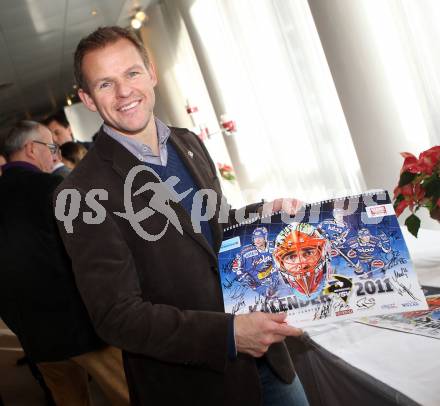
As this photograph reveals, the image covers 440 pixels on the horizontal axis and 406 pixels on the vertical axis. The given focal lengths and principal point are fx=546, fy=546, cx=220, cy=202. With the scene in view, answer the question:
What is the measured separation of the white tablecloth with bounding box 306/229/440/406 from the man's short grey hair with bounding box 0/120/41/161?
1786mm

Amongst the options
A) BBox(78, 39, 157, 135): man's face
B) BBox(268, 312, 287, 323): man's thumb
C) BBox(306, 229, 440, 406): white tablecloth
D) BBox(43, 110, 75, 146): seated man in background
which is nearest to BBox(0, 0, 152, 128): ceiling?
BBox(43, 110, 75, 146): seated man in background

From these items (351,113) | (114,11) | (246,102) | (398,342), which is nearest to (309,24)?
(351,113)

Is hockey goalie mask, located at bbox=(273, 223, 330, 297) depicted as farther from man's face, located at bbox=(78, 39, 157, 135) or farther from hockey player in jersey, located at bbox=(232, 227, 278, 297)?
man's face, located at bbox=(78, 39, 157, 135)

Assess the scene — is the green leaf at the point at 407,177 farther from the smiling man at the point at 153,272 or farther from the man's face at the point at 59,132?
the man's face at the point at 59,132

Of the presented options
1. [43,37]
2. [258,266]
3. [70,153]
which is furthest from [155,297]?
[43,37]

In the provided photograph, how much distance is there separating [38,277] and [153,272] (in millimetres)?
1482

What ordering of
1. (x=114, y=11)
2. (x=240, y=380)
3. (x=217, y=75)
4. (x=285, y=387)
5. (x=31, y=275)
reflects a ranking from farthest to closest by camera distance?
(x=114, y=11), (x=217, y=75), (x=31, y=275), (x=285, y=387), (x=240, y=380)

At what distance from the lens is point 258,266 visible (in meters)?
1.22

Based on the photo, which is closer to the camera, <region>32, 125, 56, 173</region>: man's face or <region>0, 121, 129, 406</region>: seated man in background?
<region>0, 121, 129, 406</region>: seated man in background

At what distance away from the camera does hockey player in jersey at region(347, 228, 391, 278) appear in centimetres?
117

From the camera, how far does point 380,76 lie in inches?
130

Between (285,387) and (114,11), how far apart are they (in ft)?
22.4

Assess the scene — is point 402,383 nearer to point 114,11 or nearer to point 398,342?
point 398,342

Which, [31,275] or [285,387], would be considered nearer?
[285,387]
